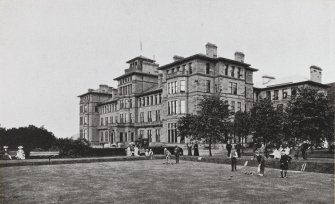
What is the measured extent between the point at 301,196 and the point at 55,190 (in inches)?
414

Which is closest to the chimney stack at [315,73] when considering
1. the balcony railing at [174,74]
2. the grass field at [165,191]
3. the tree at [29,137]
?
the balcony railing at [174,74]

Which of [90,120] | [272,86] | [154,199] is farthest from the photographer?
[90,120]

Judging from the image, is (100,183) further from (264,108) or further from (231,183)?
(264,108)

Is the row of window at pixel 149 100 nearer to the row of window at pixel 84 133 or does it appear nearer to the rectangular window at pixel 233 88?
the rectangular window at pixel 233 88

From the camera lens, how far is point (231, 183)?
617 inches

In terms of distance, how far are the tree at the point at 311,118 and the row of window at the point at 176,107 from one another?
747 inches

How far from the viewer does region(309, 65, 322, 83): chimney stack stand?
191 ft

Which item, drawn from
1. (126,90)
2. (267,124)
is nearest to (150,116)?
(126,90)

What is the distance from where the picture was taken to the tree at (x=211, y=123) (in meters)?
34.1

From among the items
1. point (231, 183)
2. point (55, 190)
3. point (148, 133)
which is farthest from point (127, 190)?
point (148, 133)

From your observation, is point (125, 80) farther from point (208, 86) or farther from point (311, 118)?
point (311, 118)

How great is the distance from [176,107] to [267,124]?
19.2m

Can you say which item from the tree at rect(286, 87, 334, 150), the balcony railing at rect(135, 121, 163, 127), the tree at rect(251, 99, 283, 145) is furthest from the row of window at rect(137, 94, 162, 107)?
the tree at rect(286, 87, 334, 150)

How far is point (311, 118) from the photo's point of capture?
100 ft
